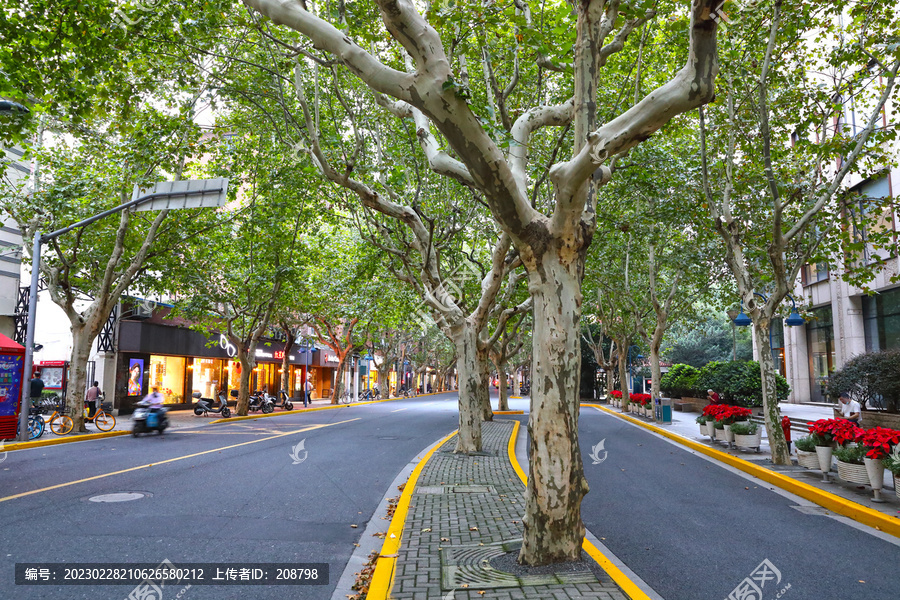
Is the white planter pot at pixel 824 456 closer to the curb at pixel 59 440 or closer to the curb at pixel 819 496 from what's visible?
the curb at pixel 819 496

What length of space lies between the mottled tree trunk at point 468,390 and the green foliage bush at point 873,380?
10.2 meters

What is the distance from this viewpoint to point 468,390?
12.8 m

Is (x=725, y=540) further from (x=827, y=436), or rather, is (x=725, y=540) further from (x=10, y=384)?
(x=10, y=384)

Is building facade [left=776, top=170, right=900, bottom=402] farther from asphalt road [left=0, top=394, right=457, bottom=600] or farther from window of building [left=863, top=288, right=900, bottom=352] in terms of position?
asphalt road [left=0, top=394, right=457, bottom=600]

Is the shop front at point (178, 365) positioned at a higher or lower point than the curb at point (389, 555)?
higher

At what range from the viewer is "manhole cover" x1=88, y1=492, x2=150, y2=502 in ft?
26.2

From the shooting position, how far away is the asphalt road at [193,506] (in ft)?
18.2

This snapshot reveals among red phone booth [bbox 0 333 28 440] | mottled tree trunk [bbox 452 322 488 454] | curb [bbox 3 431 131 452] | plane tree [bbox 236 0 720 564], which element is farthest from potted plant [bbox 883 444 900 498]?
red phone booth [bbox 0 333 28 440]

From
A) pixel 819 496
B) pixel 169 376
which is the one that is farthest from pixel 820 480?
pixel 169 376

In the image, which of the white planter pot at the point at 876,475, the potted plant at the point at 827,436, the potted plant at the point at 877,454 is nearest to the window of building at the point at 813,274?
the potted plant at the point at 827,436

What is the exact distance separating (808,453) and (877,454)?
251 cm

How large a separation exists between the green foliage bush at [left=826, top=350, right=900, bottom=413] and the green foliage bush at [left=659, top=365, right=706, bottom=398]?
11.6 m

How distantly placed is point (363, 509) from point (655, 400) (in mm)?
18576

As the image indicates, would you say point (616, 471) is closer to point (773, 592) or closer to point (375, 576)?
point (773, 592)
